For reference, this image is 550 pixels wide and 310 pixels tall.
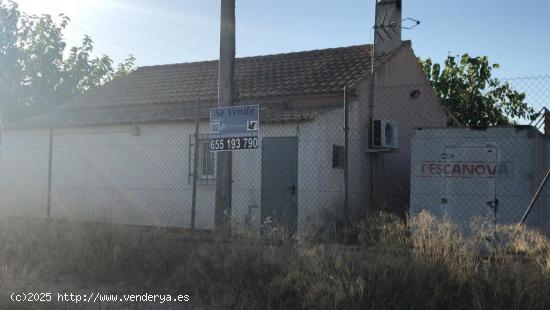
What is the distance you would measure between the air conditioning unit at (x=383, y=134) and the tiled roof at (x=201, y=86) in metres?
1.23

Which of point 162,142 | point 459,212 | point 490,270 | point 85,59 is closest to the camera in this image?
point 490,270

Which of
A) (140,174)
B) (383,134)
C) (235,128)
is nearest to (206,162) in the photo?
(140,174)

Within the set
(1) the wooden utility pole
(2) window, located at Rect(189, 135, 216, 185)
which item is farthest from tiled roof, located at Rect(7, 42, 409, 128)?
(1) the wooden utility pole

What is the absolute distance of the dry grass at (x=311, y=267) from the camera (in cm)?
516

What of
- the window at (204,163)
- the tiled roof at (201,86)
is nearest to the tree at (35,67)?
the tiled roof at (201,86)

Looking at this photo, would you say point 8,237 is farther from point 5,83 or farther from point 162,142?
point 5,83

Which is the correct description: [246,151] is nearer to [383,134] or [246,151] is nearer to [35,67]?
[383,134]

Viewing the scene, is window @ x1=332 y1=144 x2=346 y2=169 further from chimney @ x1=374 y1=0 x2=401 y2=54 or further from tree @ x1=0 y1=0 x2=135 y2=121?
tree @ x1=0 y1=0 x2=135 y2=121

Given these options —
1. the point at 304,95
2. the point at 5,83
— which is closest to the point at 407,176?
the point at 304,95

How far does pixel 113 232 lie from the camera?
7.60m

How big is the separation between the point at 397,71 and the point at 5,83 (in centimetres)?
1809

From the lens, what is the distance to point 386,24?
47.3 ft

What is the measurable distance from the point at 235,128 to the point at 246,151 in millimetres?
3818

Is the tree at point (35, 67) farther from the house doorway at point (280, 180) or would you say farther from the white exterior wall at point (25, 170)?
the house doorway at point (280, 180)
